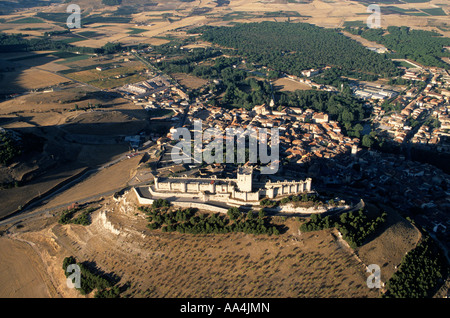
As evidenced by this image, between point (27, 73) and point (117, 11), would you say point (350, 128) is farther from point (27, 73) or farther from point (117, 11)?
point (117, 11)

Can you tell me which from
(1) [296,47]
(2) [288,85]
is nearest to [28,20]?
(1) [296,47]

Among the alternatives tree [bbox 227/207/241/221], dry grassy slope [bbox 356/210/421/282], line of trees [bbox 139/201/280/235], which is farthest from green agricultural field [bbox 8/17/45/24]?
dry grassy slope [bbox 356/210/421/282]

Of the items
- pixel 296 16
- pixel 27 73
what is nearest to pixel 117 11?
pixel 296 16

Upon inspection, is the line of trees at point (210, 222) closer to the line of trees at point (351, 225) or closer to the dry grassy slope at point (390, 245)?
the line of trees at point (351, 225)

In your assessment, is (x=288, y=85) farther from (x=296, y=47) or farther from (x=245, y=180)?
(x=245, y=180)

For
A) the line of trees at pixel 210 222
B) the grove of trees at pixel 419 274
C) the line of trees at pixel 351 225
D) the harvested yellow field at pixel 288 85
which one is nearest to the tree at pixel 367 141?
the line of trees at pixel 351 225
